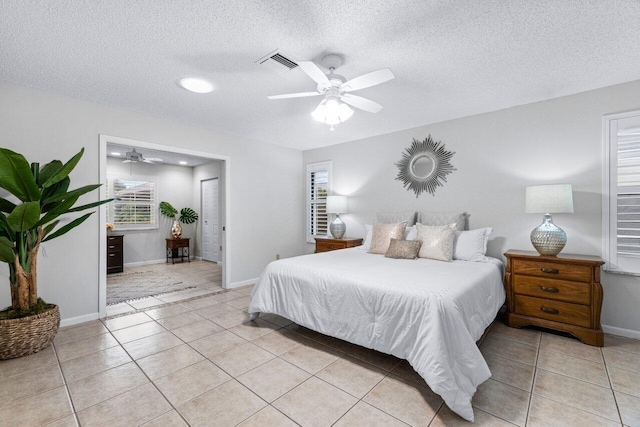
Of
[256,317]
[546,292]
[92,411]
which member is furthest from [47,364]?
[546,292]

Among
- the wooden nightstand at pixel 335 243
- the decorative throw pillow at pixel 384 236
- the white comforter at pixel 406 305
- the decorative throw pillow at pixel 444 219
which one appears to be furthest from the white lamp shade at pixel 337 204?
the white comforter at pixel 406 305

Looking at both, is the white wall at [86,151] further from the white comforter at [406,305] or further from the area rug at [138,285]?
the white comforter at [406,305]

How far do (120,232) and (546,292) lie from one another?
7.53 m

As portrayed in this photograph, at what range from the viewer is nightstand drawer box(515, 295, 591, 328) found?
259cm

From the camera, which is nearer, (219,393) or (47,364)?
(219,393)

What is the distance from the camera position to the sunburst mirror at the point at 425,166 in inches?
155

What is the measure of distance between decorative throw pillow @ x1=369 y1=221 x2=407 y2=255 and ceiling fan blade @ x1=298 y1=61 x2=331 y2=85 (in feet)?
6.96

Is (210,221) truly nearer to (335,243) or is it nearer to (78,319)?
(335,243)

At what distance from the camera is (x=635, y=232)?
2.69 m

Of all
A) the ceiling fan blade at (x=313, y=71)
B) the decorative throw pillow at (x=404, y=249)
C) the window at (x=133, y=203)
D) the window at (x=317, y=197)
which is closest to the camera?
the ceiling fan blade at (x=313, y=71)

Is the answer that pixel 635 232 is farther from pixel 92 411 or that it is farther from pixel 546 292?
pixel 92 411

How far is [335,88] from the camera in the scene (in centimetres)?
233

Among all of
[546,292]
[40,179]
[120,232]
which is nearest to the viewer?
[40,179]

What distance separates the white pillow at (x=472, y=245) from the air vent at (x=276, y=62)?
257 centimetres
